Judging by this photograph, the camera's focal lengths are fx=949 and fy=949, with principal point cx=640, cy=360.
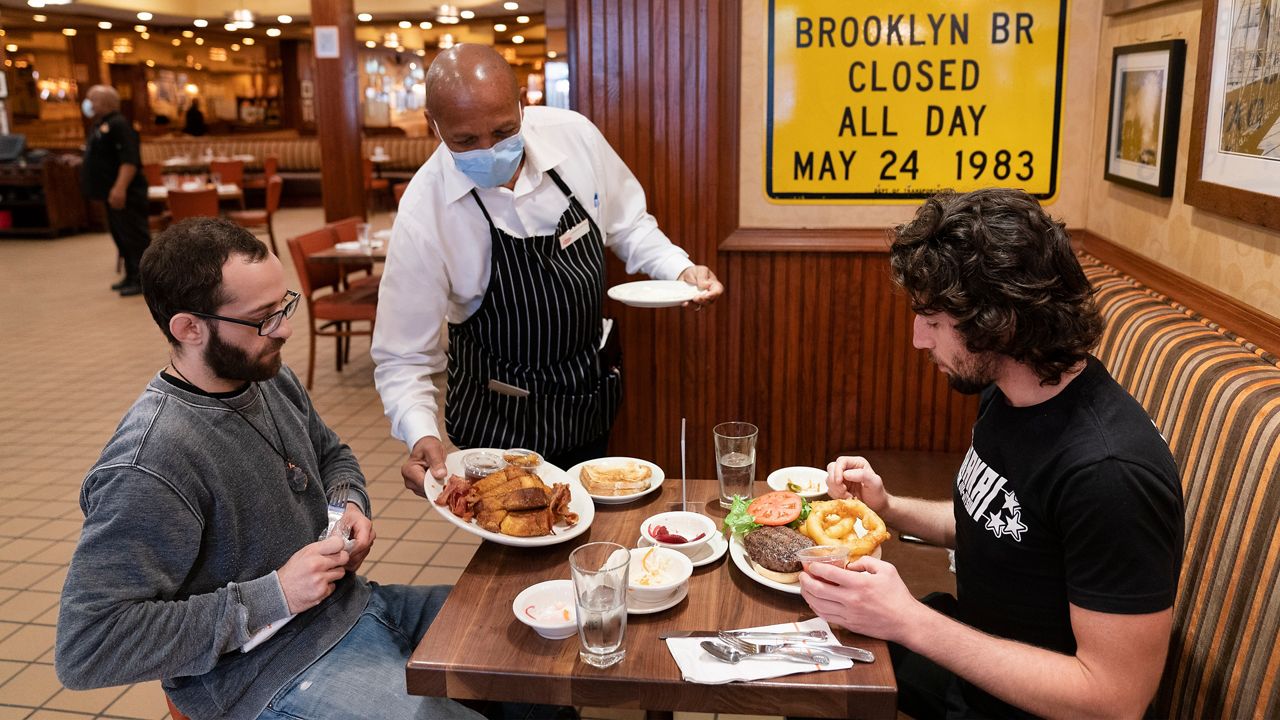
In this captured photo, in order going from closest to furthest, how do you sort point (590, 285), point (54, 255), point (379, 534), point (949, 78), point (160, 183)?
point (590, 285)
point (949, 78)
point (379, 534)
point (54, 255)
point (160, 183)

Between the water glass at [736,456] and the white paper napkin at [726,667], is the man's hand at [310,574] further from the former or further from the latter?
the water glass at [736,456]

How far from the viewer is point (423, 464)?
216cm

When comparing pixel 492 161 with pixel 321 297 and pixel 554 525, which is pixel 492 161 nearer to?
pixel 554 525

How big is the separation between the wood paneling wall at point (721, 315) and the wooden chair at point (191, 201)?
24.2 ft

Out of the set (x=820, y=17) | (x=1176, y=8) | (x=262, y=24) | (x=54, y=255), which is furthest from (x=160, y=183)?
(x=1176, y=8)

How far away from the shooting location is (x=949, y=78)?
3.18 meters

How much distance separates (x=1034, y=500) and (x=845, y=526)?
379mm

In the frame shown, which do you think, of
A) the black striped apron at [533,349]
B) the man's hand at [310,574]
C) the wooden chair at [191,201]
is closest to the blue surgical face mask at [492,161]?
the black striped apron at [533,349]

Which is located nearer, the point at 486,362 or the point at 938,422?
the point at 486,362

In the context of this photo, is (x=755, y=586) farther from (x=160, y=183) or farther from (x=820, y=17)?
(x=160, y=183)

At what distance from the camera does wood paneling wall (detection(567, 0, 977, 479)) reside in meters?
3.25

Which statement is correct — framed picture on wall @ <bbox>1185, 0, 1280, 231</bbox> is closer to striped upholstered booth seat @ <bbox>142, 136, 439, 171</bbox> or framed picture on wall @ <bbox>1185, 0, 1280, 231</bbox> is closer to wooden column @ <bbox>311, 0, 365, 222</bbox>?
wooden column @ <bbox>311, 0, 365, 222</bbox>

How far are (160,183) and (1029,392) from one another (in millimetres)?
13252

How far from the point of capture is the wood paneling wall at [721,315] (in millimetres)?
3254
